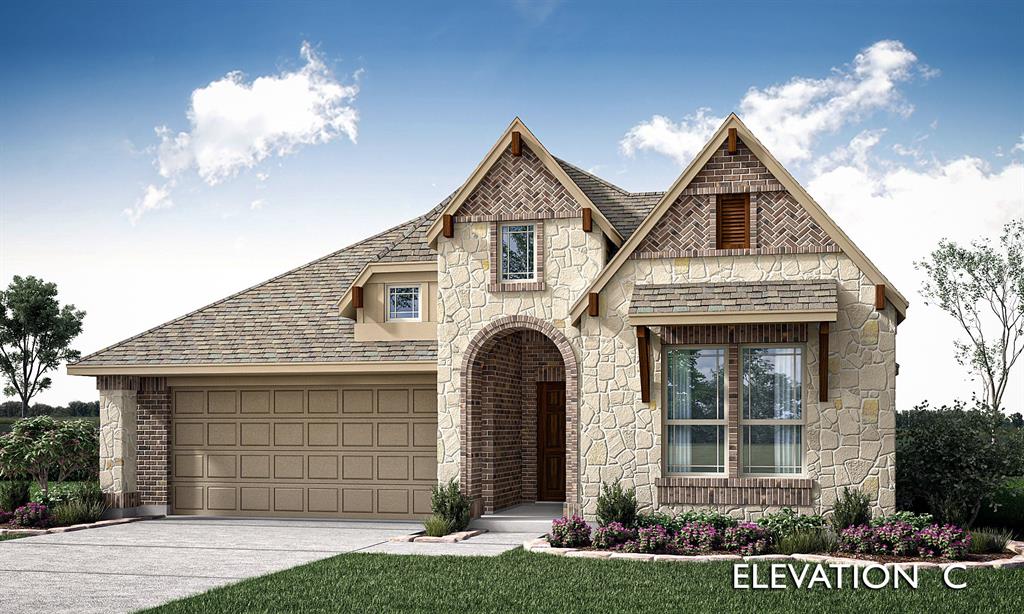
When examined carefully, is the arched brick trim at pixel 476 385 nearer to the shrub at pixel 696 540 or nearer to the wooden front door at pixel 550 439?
the wooden front door at pixel 550 439

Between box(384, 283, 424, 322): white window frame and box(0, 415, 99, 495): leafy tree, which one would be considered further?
box(0, 415, 99, 495): leafy tree

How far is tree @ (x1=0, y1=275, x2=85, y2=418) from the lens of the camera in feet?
182

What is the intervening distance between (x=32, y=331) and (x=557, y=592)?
163 ft

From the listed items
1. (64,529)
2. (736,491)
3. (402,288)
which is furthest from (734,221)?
(64,529)

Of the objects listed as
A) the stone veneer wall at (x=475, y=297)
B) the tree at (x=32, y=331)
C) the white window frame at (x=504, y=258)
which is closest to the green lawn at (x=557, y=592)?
the stone veneer wall at (x=475, y=297)

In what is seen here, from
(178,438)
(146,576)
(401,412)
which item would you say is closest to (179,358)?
(178,438)

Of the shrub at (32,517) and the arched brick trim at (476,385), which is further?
the shrub at (32,517)

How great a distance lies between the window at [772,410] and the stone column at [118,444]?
12000 mm

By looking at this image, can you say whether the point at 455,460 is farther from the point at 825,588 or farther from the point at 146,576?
the point at 825,588

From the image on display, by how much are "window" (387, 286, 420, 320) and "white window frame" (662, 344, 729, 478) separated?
18.1ft

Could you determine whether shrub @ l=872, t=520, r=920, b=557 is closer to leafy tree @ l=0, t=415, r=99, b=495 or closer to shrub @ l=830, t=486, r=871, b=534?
shrub @ l=830, t=486, r=871, b=534

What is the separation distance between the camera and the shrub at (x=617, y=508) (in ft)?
54.6

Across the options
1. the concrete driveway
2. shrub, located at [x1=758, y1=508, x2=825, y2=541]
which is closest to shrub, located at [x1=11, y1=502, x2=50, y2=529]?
the concrete driveway

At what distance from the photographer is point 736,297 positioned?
16.9 meters
